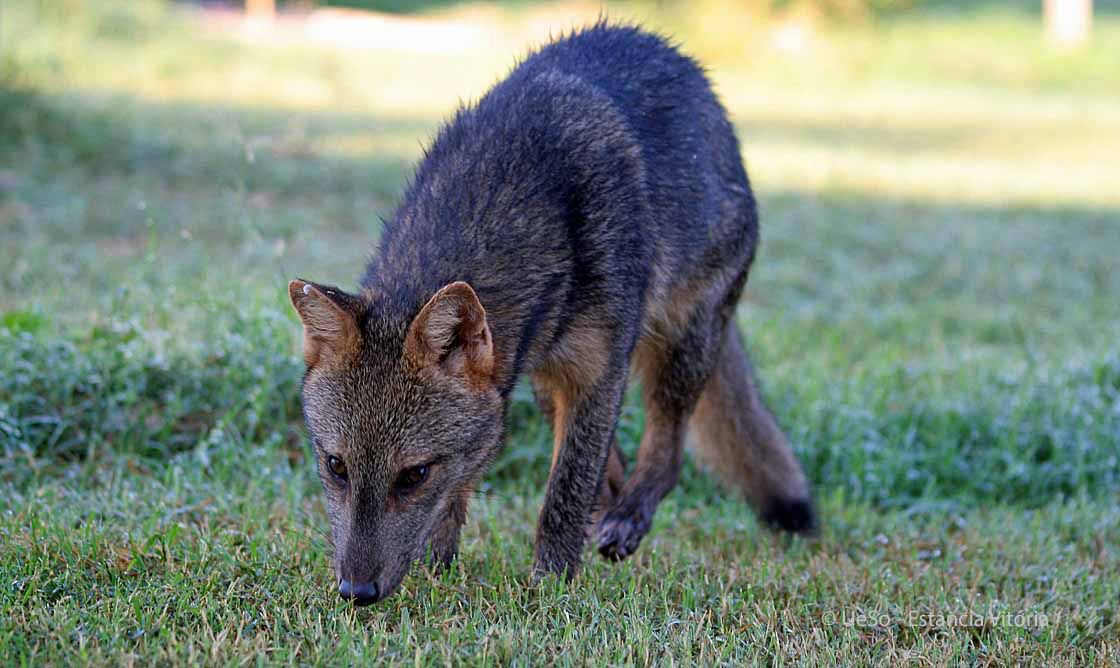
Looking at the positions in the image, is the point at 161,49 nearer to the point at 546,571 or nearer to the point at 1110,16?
the point at 546,571

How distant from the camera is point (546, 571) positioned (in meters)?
4.27

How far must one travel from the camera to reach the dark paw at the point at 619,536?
4.61m

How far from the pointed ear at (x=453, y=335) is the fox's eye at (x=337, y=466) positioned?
408 mm

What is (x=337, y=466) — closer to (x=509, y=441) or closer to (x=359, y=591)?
(x=359, y=591)

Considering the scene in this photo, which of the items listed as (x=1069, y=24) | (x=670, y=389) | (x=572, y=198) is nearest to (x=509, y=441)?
(x=670, y=389)

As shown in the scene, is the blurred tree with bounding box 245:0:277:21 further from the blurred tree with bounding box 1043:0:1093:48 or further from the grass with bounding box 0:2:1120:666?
the blurred tree with bounding box 1043:0:1093:48

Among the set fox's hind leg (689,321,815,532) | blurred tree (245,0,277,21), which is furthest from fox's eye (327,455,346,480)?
blurred tree (245,0,277,21)

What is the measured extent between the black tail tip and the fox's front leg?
1112 millimetres

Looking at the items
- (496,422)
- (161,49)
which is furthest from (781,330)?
(161,49)

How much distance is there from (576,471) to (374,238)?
5886mm

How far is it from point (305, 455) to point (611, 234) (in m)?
2.03

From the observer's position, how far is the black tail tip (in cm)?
513

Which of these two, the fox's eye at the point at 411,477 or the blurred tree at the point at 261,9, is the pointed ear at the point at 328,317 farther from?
the blurred tree at the point at 261,9

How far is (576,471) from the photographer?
437 cm
